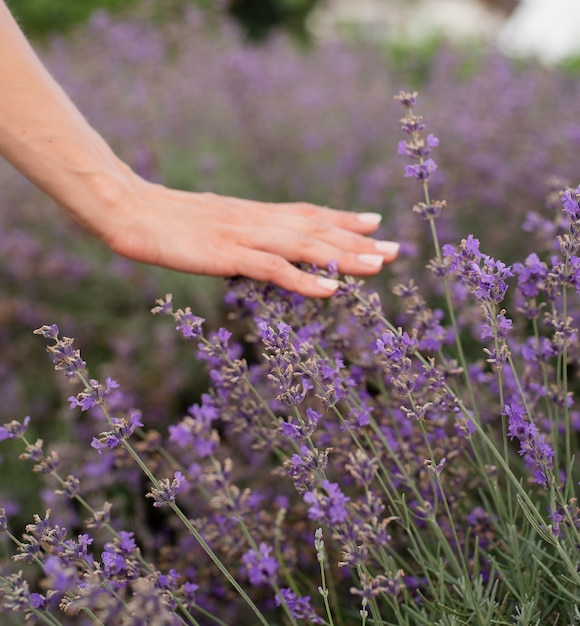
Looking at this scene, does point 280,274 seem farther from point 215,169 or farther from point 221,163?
point 221,163

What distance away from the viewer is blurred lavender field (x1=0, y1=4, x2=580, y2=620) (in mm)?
3164

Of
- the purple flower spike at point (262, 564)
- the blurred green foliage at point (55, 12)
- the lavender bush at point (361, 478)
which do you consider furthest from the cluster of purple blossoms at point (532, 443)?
the blurred green foliage at point (55, 12)

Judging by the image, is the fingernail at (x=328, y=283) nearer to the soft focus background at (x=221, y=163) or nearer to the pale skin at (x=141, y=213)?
the pale skin at (x=141, y=213)

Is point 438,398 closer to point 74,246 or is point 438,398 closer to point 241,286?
point 241,286

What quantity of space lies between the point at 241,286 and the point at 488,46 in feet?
11.0

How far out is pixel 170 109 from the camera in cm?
445

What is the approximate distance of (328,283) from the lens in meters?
1.66

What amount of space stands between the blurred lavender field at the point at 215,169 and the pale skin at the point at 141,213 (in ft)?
2.65

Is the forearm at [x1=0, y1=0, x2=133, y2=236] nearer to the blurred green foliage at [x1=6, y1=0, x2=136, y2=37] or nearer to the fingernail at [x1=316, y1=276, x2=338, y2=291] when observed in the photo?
the fingernail at [x1=316, y1=276, x2=338, y2=291]

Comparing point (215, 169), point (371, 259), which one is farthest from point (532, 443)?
point (215, 169)

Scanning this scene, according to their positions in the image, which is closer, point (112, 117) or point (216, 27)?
point (112, 117)

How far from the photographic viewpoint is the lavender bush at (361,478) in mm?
1215

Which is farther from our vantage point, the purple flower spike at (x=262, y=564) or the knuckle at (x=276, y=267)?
the knuckle at (x=276, y=267)

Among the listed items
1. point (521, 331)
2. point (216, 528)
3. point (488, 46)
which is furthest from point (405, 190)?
point (216, 528)
